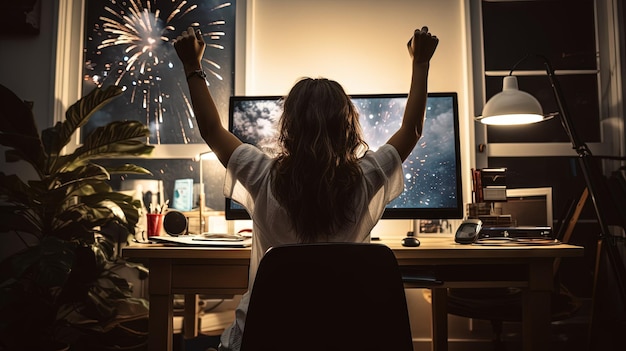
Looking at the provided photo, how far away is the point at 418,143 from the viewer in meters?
1.93

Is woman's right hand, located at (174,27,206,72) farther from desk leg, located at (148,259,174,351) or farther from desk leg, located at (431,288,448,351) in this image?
desk leg, located at (431,288,448,351)

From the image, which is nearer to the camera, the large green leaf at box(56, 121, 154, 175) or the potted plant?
the potted plant

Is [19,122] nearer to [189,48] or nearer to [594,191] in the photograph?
[189,48]

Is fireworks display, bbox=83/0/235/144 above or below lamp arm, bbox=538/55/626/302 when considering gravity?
above

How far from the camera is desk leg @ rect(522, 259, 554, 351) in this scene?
1597 millimetres

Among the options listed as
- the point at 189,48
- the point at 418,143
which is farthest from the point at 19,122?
the point at 418,143

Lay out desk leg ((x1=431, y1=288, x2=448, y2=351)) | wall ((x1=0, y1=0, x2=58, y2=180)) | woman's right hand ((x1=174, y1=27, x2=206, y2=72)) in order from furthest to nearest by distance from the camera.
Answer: wall ((x1=0, y1=0, x2=58, y2=180)) → desk leg ((x1=431, y1=288, x2=448, y2=351)) → woman's right hand ((x1=174, y1=27, x2=206, y2=72))

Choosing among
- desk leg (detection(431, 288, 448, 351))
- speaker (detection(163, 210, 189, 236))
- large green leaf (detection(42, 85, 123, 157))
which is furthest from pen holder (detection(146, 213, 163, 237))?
desk leg (detection(431, 288, 448, 351))

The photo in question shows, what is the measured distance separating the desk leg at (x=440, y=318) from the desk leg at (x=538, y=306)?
0.60m

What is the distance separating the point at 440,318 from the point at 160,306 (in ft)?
4.07

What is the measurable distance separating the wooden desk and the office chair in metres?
0.70

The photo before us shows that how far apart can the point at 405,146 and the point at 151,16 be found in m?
2.05

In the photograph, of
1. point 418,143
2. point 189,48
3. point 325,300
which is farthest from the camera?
point 418,143

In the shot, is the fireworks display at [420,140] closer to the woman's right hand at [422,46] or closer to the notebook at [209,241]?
the notebook at [209,241]
